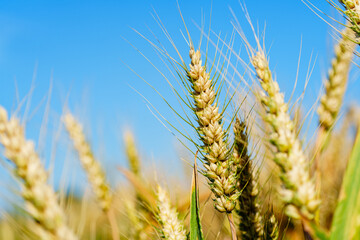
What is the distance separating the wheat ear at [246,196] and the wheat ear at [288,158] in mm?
279

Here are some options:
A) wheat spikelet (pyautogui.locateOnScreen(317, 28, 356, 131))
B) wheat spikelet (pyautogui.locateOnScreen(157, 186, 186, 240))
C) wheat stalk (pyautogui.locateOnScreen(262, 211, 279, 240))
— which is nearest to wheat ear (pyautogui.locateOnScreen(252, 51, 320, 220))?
wheat stalk (pyautogui.locateOnScreen(262, 211, 279, 240))

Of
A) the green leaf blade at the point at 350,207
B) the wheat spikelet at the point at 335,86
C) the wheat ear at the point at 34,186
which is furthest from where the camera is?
the wheat spikelet at the point at 335,86

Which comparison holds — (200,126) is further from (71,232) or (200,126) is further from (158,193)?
(71,232)

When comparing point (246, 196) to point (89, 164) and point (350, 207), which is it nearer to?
point (350, 207)

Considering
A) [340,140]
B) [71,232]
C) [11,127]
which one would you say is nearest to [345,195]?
[71,232]

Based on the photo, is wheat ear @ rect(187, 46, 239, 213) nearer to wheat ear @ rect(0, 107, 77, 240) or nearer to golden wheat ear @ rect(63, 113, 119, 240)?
wheat ear @ rect(0, 107, 77, 240)

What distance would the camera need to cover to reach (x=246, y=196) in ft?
4.00

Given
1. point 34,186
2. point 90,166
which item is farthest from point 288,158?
point 90,166

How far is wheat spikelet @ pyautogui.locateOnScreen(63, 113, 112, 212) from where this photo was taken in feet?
6.70

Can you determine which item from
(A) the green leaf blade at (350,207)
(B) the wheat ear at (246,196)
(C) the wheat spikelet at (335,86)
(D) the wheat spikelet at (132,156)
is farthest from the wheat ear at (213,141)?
(D) the wheat spikelet at (132,156)

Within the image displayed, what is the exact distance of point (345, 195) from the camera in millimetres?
745

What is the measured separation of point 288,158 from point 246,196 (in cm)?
42

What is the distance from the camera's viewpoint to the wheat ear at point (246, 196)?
47.4 inches

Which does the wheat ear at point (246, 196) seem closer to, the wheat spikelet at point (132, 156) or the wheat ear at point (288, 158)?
the wheat ear at point (288, 158)
